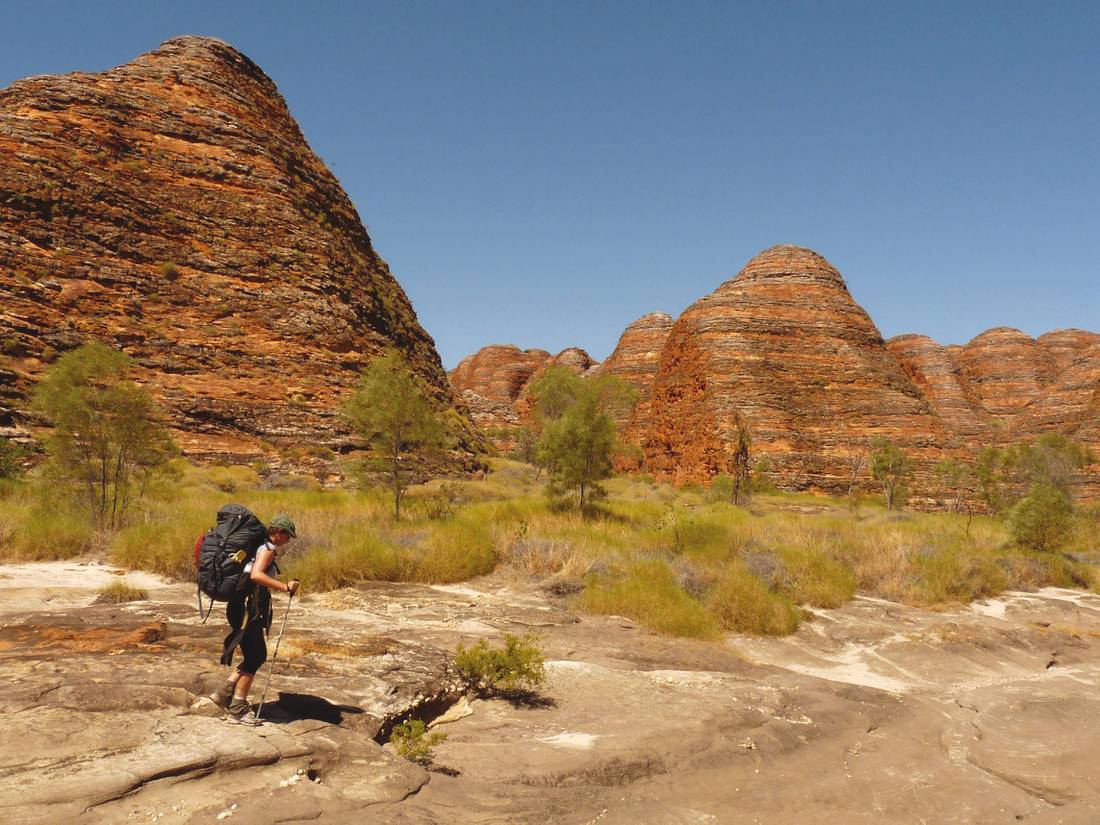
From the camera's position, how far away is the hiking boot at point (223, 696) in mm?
3973

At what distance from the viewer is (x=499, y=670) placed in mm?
5477

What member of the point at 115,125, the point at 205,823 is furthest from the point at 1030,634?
the point at 115,125

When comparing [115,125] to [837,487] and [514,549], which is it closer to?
[514,549]

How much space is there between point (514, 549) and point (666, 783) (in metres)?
7.05

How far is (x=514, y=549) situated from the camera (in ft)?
36.5

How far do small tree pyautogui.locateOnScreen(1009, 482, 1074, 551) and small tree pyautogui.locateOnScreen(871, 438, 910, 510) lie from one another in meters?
13.8

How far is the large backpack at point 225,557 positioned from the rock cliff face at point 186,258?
18.8 meters

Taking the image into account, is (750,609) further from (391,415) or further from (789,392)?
(789,392)

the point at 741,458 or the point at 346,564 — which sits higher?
the point at 741,458

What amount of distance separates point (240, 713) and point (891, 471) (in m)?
32.3

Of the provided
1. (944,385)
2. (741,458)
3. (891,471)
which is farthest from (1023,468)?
(944,385)

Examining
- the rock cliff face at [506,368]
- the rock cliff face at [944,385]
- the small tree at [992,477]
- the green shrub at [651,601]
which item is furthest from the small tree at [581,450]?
the rock cliff face at [506,368]

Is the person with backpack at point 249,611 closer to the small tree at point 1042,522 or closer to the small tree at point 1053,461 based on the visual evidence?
the small tree at point 1042,522

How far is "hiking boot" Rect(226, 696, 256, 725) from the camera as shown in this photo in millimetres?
3768
